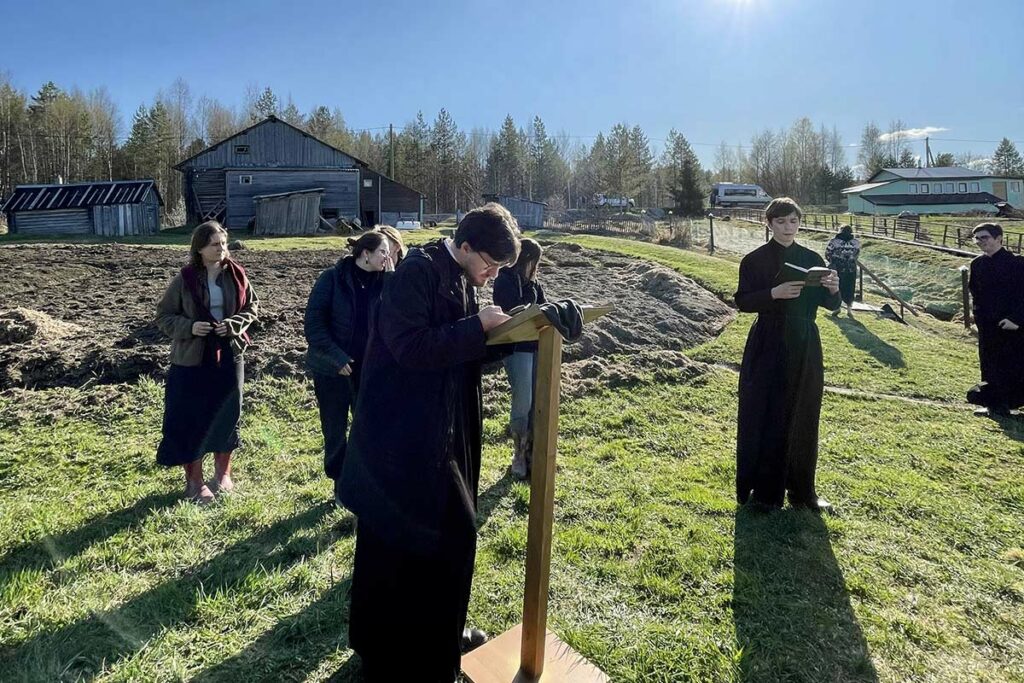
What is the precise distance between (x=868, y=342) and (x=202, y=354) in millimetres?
9582

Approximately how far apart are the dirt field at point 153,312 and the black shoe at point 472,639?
414 cm

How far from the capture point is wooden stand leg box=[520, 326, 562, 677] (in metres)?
2.05

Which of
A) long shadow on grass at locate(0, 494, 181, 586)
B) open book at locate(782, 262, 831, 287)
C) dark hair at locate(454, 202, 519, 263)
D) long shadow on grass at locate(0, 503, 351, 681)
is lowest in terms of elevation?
long shadow on grass at locate(0, 503, 351, 681)

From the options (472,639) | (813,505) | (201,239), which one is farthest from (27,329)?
(813,505)

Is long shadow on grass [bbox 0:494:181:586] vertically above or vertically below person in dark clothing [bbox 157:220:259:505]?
below

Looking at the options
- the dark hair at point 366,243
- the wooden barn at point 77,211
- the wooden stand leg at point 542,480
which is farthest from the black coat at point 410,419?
the wooden barn at point 77,211

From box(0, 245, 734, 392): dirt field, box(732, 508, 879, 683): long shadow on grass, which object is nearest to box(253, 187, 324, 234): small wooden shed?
box(0, 245, 734, 392): dirt field

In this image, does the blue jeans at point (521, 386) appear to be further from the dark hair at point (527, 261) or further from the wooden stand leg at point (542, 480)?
the wooden stand leg at point (542, 480)

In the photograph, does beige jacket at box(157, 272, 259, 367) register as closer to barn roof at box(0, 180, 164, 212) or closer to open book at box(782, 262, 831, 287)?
open book at box(782, 262, 831, 287)

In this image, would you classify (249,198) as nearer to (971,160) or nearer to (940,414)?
(940,414)

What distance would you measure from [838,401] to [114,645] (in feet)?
22.4

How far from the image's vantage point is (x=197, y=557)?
3291 millimetres

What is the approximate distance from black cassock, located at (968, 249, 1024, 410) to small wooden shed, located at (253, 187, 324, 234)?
2684cm

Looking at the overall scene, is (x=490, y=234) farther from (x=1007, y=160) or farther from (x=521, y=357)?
(x=1007, y=160)
